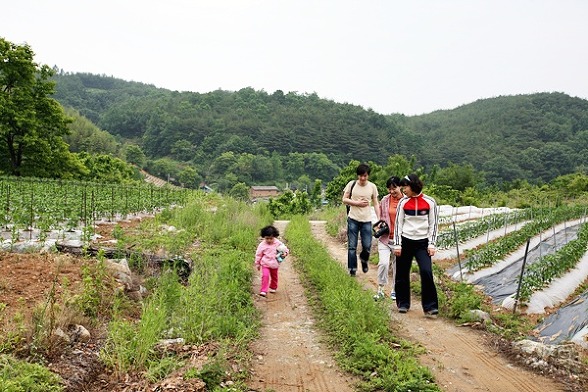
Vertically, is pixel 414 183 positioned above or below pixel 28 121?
below

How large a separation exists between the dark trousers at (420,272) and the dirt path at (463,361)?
18 centimetres

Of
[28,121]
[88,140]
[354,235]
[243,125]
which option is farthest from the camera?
[243,125]

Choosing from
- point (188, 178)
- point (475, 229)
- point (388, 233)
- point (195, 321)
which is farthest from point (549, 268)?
point (188, 178)

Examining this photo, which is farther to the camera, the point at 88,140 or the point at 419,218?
the point at 88,140

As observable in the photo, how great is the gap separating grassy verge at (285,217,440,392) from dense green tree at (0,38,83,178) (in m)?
25.3

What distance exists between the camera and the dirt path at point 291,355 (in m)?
3.55

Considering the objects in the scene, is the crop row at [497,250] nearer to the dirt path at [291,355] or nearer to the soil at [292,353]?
the soil at [292,353]

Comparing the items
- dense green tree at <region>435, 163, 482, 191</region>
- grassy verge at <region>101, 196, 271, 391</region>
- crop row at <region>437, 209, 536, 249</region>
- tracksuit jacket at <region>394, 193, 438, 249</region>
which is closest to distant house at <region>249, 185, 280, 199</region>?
dense green tree at <region>435, 163, 482, 191</region>

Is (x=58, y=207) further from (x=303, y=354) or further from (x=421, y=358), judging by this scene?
(x=421, y=358)

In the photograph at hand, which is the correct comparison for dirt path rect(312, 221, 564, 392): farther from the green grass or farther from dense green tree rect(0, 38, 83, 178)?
dense green tree rect(0, 38, 83, 178)

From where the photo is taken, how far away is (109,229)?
31.1ft

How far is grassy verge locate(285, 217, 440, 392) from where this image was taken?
344 centimetres

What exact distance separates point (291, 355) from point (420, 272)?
→ 1.94 meters

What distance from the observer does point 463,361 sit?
158 inches
